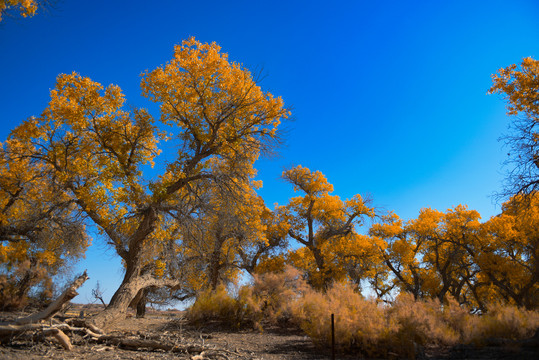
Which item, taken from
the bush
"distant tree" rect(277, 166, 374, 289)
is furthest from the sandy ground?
"distant tree" rect(277, 166, 374, 289)

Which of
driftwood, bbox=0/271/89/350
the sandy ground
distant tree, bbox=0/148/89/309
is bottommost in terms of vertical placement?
the sandy ground

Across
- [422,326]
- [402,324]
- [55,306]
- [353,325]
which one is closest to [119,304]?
[55,306]

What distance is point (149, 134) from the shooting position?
35.2ft

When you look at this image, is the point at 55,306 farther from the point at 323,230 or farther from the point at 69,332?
the point at 323,230

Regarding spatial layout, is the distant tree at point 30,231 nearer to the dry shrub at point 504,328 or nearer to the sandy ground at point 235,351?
the sandy ground at point 235,351

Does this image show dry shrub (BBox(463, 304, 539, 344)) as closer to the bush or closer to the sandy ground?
the sandy ground

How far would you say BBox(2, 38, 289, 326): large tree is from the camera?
31.0 feet

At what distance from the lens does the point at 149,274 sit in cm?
1016

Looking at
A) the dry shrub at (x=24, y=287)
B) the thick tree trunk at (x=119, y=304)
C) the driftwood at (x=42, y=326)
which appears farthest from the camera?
the dry shrub at (x=24, y=287)

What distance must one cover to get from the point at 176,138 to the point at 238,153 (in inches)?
87.2

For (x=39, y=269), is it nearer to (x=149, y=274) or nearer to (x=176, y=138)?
(x=149, y=274)

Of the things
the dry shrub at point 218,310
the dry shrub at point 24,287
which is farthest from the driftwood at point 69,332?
the dry shrub at point 24,287

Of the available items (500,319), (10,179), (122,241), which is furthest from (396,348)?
(10,179)

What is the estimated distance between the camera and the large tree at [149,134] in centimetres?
945
